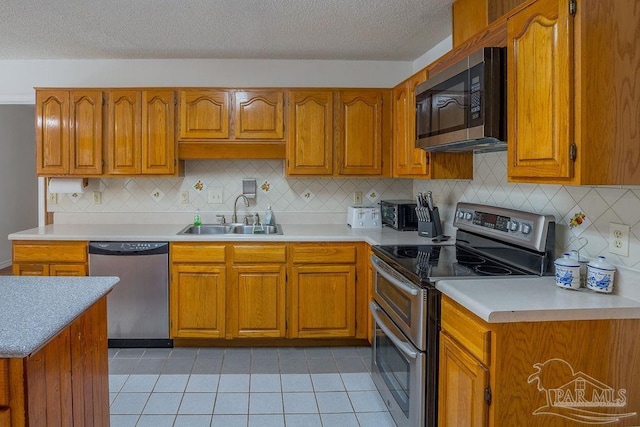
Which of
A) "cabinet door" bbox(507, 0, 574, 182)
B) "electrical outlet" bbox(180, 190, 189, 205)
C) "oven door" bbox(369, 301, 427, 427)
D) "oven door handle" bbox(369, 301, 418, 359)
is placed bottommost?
"oven door" bbox(369, 301, 427, 427)

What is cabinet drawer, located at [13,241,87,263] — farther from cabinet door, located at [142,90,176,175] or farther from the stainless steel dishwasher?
cabinet door, located at [142,90,176,175]

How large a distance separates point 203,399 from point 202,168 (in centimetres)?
197

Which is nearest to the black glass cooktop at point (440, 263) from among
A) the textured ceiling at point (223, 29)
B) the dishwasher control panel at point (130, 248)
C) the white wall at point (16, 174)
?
the textured ceiling at point (223, 29)

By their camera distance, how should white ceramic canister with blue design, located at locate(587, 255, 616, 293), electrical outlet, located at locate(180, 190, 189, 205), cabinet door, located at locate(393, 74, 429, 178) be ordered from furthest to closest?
electrical outlet, located at locate(180, 190, 189, 205), cabinet door, located at locate(393, 74, 429, 178), white ceramic canister with blue design, located at locate(587, 255, 616, 293)

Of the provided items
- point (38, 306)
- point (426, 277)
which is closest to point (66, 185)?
point (38, 306)

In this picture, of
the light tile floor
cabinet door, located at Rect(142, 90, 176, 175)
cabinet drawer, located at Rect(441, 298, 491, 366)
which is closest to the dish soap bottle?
cabinet door, located at Rect(142, 90, 176, 175)

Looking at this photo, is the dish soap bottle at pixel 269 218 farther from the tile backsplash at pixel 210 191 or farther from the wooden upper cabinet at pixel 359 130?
the wooden upper cabinet at pixel 359 130

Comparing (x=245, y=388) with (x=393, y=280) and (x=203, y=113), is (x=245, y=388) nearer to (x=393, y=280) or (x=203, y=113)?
(x=393, y=280)

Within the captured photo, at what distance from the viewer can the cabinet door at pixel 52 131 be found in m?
3.52

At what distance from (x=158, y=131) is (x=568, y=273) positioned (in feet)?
9.65

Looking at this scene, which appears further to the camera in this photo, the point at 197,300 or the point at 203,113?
the point at 203,113

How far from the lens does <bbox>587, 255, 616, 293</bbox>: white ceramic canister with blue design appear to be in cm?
168

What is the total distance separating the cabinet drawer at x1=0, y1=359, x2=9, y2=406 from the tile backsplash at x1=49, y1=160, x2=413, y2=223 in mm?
2739

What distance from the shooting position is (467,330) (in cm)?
164
